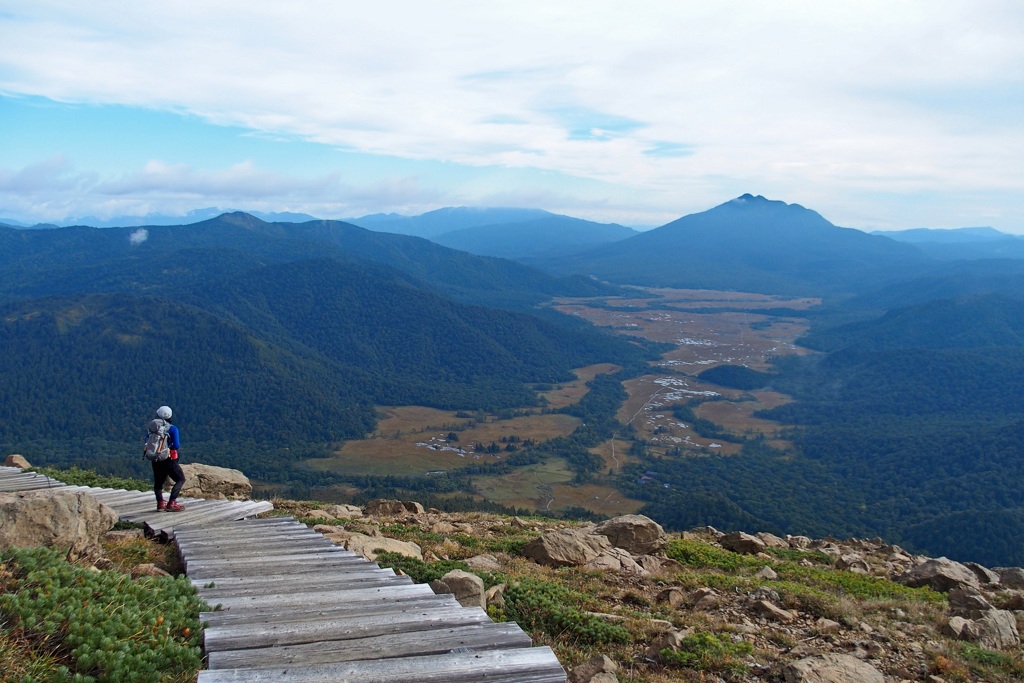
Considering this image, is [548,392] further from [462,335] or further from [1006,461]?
[1006,461]

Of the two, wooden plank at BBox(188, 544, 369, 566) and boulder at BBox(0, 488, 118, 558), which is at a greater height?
boulder at BBox(0, 488, 118, 558)

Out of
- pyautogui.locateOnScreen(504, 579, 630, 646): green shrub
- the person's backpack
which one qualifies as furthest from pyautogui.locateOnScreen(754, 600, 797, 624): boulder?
the person's backpack

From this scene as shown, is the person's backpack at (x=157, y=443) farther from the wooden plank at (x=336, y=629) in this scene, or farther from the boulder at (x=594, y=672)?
the boulder at (x=594, y=672)

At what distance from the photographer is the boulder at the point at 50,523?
6.59 m

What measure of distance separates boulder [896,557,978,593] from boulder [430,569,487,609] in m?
10.4

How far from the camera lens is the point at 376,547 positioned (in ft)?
34.1

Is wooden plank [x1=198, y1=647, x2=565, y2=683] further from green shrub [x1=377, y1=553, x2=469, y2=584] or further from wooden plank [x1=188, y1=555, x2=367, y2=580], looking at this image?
green shrub [x1=377, y1=553, x2=469, y2=584]

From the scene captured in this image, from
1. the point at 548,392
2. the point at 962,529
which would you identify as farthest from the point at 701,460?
the point at 548,392

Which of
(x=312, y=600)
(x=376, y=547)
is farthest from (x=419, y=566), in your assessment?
(x=312, y=600)

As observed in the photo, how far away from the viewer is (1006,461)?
3408 inches

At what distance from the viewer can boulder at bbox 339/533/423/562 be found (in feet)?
32.9

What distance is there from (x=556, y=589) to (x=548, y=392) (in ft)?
475

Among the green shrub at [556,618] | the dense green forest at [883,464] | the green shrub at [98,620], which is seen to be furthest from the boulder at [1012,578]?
the dense green forest at [883,464]

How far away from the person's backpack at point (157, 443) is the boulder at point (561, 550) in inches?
267
